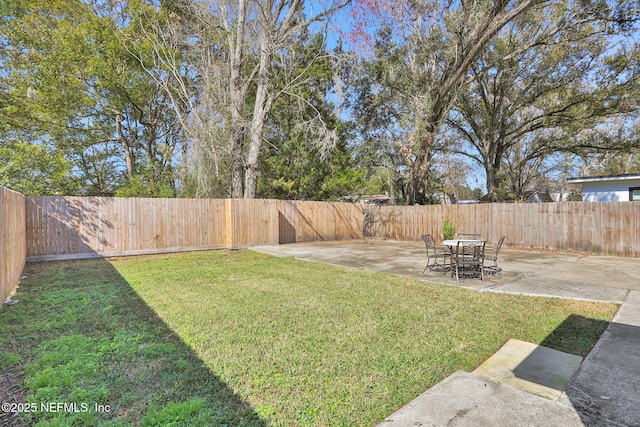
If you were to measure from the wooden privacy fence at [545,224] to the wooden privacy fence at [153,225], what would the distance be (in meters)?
5.47

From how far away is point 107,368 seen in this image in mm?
2639

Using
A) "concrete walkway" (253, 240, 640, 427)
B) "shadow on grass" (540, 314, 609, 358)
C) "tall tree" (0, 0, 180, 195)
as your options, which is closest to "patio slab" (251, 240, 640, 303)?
"concrete walkway" (253, 240, 640, 427)

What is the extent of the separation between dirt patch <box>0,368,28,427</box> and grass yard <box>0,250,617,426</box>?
0.01m

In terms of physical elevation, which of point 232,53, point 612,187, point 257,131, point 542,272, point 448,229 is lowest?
point 542,272

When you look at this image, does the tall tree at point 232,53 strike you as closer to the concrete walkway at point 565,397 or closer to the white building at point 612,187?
the concrete walkway at point 565,397

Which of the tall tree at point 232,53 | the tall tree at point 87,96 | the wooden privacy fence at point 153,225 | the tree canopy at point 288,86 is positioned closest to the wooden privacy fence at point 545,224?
the tree canopy at point 288,86

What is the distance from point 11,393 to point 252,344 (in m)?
1.79

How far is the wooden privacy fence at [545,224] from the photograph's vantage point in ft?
30.9

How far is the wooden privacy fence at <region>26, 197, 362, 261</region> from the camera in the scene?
846 centimetres

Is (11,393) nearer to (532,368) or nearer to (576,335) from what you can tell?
(532,368)

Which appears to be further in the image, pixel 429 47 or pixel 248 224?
pixel 429 47

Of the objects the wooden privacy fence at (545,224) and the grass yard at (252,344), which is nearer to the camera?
the grass yard at (252,344)

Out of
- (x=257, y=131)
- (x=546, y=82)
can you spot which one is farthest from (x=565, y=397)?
(x=546, y=82)

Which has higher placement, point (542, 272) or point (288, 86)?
point (288, 86)
